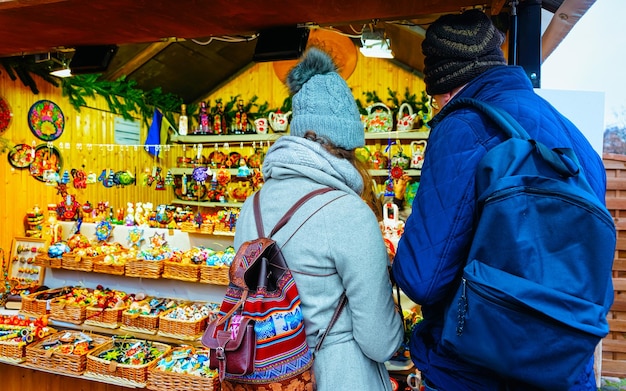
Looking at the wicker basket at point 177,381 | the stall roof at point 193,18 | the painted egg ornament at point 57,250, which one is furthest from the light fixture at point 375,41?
the painted egg ornament at point 57,250

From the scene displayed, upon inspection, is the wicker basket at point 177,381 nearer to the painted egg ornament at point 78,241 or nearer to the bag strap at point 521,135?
the painted egg ornament at point 78,241

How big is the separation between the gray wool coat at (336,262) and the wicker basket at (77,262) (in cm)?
220

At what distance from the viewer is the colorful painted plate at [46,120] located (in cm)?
393

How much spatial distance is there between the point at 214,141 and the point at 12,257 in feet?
8.27

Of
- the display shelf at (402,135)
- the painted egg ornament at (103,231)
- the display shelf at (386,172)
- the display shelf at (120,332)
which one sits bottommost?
the display shelf at (120,332)

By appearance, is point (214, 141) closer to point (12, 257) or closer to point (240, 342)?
point (12, 257)

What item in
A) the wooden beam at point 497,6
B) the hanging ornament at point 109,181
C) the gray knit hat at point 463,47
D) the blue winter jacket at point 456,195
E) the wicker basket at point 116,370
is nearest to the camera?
the blue winter jacket at point 456,195

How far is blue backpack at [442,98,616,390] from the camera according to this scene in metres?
0.70

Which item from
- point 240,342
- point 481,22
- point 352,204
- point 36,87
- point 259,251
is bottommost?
point 240,342

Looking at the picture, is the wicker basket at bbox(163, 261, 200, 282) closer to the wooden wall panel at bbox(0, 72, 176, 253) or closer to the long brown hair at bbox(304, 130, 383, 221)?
the long brown hair at bbox(304, 130, 383, 221)

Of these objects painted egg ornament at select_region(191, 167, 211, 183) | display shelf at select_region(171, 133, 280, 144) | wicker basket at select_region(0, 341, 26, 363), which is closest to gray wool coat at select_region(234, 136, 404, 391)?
wicker basket at select_region(0, 341, 26, 363)

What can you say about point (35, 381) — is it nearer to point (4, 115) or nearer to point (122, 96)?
point (4, 115)

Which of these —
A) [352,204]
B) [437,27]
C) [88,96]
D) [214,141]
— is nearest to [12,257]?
[88,96]

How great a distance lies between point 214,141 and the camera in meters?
5.28
